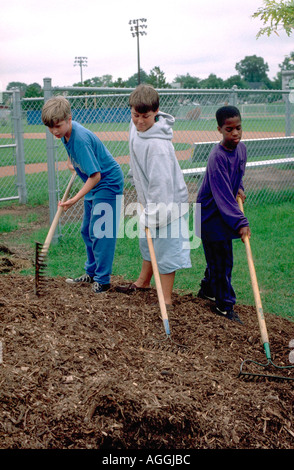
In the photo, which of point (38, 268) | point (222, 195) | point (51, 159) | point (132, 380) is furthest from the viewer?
point (51, 159)

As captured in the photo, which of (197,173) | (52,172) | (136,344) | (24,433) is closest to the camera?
(24,433)

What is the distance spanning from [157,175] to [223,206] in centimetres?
54

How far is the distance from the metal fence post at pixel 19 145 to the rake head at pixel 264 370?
6924 mm

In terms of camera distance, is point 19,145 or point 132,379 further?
point 19,145

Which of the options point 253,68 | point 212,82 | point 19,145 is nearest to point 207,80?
point 212,82

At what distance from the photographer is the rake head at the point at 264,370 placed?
10.9ft

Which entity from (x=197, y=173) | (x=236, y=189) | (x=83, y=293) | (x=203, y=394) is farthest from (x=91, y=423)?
(x=197, y=173)

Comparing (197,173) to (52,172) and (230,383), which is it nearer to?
(52,172)

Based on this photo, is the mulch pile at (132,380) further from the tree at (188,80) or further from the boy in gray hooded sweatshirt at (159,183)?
the tree at (188,80)

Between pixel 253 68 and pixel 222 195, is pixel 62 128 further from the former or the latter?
pixel 253 68

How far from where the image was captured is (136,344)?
12.1 feet

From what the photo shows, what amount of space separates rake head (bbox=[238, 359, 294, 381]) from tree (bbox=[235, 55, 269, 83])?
107 metres

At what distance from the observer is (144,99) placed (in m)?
4.02

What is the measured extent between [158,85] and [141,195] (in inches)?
1511
